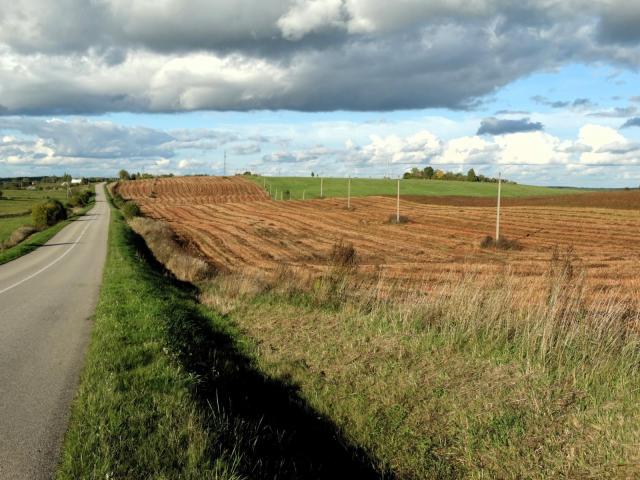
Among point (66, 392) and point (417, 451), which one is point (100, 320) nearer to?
point (66, 392)

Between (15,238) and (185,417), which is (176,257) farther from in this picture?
(15,238)

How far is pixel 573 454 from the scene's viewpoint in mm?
6105

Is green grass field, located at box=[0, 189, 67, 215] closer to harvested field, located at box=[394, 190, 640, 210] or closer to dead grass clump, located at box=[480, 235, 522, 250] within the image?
harvested field, located at box=[394, 190, 640, 210]

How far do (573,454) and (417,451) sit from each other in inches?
70.5

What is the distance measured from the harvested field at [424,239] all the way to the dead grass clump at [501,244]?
0.63 m

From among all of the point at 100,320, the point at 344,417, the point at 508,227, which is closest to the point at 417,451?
the point at 344,417

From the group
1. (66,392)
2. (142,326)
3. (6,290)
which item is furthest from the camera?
(6,290)

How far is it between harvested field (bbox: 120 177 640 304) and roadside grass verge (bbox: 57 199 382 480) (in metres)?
9.08

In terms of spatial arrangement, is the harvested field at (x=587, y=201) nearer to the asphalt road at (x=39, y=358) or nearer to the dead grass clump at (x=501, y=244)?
the dead grass clump at (x=501, y=244)

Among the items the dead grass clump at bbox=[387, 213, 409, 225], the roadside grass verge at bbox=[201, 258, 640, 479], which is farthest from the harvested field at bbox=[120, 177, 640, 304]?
the roadside grass verge at bbox=[201, 258, 640, 479]

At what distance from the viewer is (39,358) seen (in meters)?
9.18

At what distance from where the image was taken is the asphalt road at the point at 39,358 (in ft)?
18.3

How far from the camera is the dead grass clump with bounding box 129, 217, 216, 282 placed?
23.4 meters

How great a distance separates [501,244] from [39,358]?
3309 cm
